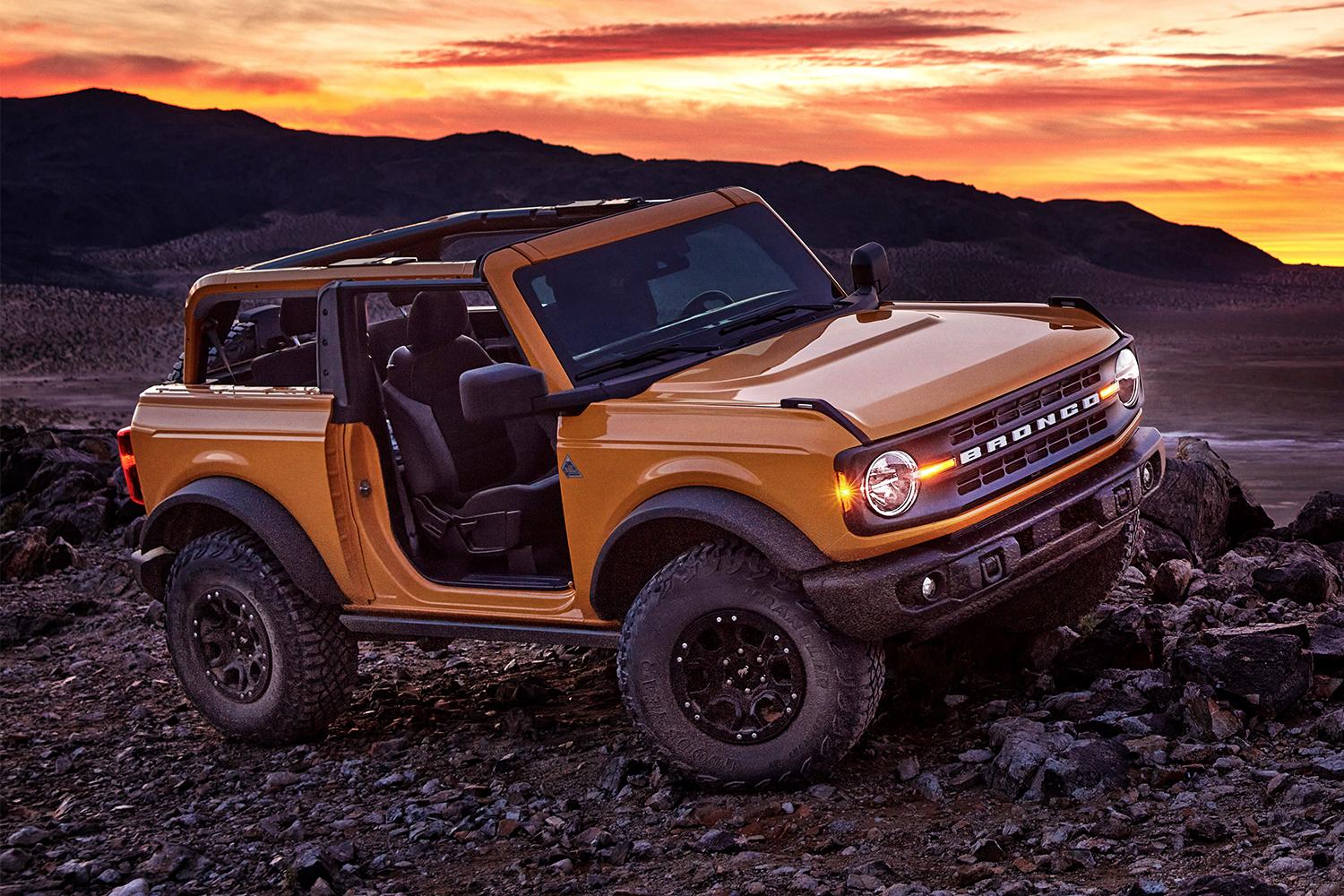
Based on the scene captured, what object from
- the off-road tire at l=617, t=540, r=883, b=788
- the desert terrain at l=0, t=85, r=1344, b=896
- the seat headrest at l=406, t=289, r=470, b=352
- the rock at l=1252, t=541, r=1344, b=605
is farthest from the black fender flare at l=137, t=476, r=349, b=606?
the rock at l=1252, t=541, r=1344, b=605

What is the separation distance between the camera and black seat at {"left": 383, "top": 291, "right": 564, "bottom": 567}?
22.1 feet

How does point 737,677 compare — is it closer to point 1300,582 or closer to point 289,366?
point 289,366

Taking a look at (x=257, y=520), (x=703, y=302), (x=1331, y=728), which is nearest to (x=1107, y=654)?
(x=1331, y=728)

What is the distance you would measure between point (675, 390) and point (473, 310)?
3188mm

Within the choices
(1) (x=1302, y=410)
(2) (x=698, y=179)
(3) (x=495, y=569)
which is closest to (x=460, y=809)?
(3) (x=495, y=569)

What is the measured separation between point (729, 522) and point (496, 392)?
102 centimetres

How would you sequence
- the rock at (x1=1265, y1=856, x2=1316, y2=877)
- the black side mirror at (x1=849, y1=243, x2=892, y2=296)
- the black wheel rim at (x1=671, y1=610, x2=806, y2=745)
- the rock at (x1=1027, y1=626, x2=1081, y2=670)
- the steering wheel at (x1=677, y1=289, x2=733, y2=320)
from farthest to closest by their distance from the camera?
the black side mirror at (x1=849, y1=243, x2=892, y2=296)
the rock at (x1=1027, y1=626, x2=1081, y2=670)
the steering wheel at (x1=677, y1=289, x2=733, y2=320)
the black wheel rim at (x1=671, y1=610, x2=806, y2=745)
the rock at (x1=1265, y1=856, x2=1316, y2=877)

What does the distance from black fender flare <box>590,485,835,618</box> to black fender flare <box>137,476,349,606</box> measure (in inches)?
62.8

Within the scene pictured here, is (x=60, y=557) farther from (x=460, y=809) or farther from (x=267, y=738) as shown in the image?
(x=460, y=809)

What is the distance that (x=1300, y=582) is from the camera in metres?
8.21

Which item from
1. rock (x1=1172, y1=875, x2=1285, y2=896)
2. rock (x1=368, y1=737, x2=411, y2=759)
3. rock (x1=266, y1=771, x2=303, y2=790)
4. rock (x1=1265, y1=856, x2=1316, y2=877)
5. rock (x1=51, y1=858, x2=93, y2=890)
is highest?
rock (x1=1172, y1=875, x2=1285, y2=896)

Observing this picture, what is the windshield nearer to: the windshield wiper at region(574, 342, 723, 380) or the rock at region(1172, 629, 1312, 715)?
the windshield wiper at region(574, 342, 723, 380)

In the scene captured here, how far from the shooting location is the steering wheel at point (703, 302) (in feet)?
22.0

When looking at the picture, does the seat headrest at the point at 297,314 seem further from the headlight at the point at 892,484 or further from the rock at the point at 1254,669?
the rock at the point at 1254,669
